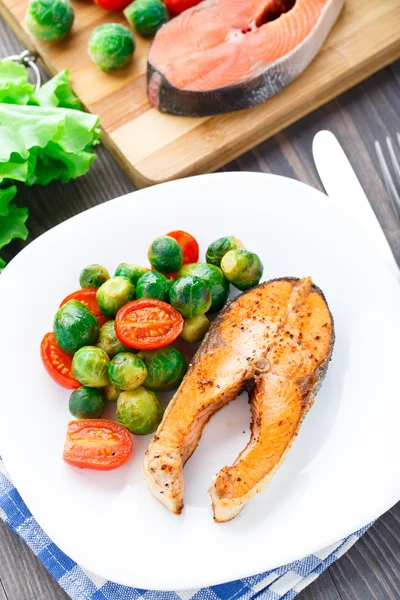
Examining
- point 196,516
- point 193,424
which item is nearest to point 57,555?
point 196,516

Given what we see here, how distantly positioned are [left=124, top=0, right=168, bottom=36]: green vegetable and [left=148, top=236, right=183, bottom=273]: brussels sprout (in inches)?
60.4

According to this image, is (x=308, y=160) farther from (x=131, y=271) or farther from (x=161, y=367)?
(x=161, y=367)

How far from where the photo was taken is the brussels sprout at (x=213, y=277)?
3047 millimetres

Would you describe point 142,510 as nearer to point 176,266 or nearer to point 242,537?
point 242,537

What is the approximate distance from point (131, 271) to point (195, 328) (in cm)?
39

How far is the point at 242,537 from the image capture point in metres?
2.80

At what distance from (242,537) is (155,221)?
1.50 meters

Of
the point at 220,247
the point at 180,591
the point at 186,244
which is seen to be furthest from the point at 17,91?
the point at 180,591

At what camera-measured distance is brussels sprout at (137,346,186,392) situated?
9.53 ft

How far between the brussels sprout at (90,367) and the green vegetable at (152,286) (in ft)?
1.01

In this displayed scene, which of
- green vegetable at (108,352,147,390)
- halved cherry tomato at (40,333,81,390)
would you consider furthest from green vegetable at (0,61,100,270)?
green vegetable at (108,352,147,390)

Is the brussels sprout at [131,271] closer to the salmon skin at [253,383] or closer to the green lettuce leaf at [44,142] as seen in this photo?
the salmon skin at [253,383]

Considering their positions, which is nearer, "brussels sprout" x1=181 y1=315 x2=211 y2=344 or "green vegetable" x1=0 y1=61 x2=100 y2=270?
"brussels sprout" x1=181 y1=315 x2=211 y2=344

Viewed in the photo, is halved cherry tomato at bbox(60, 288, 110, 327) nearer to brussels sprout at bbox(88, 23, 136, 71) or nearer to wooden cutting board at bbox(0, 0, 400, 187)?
wooden cutting board at bbox(0, 0, 400, 187)
